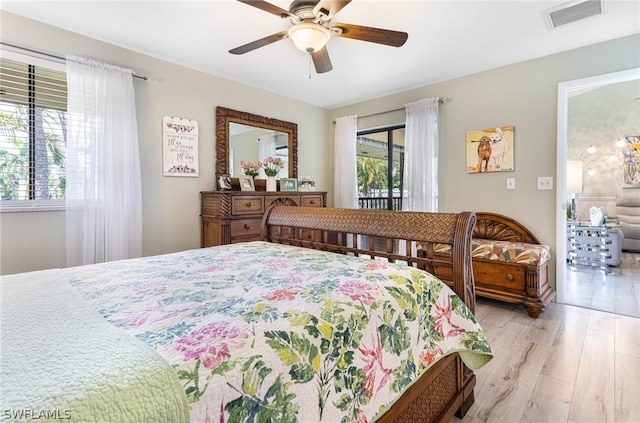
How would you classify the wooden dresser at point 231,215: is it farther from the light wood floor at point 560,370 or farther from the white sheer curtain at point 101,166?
the light wood floor at point 560,370

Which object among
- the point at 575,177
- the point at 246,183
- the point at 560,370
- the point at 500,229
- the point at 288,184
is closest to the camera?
the point at 560,370

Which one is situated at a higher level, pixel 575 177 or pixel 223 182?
pixel 575 177

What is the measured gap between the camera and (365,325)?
892 mm

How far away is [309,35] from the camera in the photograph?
1889mm

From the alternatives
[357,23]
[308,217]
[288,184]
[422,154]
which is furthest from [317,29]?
[422,154]

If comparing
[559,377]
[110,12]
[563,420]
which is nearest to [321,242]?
[563,420]

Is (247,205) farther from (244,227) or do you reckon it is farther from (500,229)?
(500,229)

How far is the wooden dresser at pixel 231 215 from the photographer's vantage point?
2959mm

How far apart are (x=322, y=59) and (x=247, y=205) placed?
1.59 m

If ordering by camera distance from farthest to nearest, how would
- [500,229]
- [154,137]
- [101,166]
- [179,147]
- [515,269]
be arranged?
[500,229] < [179,147] < [154,137] < [515,269] < [101,166]

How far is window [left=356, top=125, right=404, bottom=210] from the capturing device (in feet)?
13.7

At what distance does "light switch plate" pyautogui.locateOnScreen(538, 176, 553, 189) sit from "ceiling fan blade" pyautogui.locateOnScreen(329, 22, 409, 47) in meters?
2.15

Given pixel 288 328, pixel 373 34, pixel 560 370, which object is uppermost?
pixel 373 34

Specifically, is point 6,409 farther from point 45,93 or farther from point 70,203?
point 45,93
